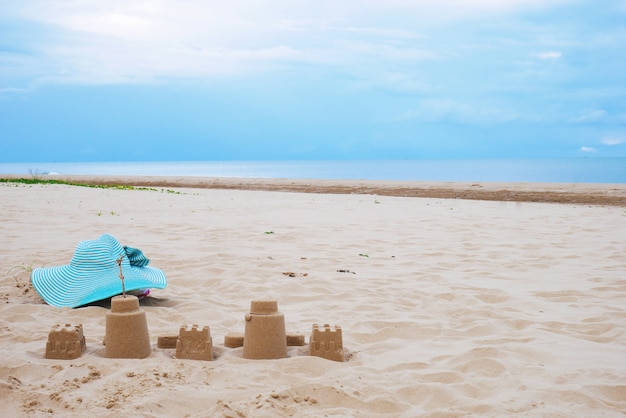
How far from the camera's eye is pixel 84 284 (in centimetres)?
488

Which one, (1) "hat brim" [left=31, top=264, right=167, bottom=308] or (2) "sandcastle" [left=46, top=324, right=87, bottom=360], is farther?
(1) "hat brim" [left=31, top=264, right=167, bottom=308]

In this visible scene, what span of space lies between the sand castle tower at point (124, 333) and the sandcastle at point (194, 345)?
0.73ft

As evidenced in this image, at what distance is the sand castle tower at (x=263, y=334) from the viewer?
3623mm

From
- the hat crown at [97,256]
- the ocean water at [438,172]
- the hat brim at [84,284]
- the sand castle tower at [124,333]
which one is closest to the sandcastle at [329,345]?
the sand castle tower at [124,333]

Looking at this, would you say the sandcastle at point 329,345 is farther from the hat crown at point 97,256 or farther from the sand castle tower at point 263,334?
the hat crown at point 97,256

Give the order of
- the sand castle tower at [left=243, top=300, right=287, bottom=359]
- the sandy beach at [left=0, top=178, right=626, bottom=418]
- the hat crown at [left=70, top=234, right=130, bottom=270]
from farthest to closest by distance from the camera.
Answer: the hat crown at [left=70, top=234, right=130, bottom=270] → the sand castle tower at [left=243, top=300, right=287, bottom=359] → the sandy beach at [left=0, top=178, right=626, bottom=418]

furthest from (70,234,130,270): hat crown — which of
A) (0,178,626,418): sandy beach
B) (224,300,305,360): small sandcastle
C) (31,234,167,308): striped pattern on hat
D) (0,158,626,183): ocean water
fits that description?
(0,158,626,183): ocean water

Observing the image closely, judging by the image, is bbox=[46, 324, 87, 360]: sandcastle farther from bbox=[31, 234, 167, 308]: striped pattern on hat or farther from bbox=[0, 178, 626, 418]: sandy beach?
bbox=[31, 234, 167, 308]: striped pattern on hat

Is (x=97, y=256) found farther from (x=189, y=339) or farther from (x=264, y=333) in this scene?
(x=264, y=333)

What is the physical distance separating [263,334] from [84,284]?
2002mm

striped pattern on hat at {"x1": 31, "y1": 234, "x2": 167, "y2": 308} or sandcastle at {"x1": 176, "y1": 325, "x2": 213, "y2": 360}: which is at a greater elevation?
striped pattern on hat at {"x1": 31, "y1": 234, "x2": 167, "y2": 308}

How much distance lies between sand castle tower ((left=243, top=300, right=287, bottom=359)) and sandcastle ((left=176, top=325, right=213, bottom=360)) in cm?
23

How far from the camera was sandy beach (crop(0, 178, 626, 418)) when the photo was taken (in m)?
3.02

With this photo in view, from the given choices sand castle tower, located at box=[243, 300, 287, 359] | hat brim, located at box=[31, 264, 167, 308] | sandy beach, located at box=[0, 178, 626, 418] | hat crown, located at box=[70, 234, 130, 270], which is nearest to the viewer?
sandy beach, located at box=[0, 178, 626, 418]
